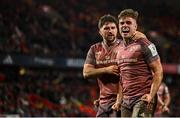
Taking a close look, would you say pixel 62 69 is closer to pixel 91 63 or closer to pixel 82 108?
pixel 82 108

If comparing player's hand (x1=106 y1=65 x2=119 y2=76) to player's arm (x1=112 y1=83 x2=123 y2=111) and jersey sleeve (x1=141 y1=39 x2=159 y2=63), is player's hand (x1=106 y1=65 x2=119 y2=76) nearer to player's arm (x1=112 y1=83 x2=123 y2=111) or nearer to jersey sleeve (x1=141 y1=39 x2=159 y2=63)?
player's arm (x1=112 y1=83 x2=123 y2=111)

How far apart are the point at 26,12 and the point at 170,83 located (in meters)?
8.36

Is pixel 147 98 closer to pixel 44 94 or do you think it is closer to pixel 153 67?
pixel 153 67

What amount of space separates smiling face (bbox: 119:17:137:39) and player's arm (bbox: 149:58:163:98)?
507mm

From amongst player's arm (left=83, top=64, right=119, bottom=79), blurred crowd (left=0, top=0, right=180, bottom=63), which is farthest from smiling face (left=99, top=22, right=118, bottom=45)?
blurred crowd (left=0, top=0, right=180, bottom=63)

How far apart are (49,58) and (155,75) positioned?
→ 14.2 meters

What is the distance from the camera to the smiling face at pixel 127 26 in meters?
7.04

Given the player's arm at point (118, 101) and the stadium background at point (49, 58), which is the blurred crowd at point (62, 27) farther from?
the player's arm at point (118, 101)

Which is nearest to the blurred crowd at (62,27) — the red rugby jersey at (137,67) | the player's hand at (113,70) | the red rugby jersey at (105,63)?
the red rugby jersey at (105,63)

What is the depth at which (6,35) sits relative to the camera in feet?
64.6

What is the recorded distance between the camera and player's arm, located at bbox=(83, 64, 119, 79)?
7.64m

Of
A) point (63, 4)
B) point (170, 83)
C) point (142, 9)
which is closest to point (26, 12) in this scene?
point (63, 4)

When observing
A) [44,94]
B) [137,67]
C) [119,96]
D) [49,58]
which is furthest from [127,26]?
[49,58]

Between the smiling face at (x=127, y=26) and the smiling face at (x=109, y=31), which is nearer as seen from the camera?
the smiling face at (x=127, y=26)
